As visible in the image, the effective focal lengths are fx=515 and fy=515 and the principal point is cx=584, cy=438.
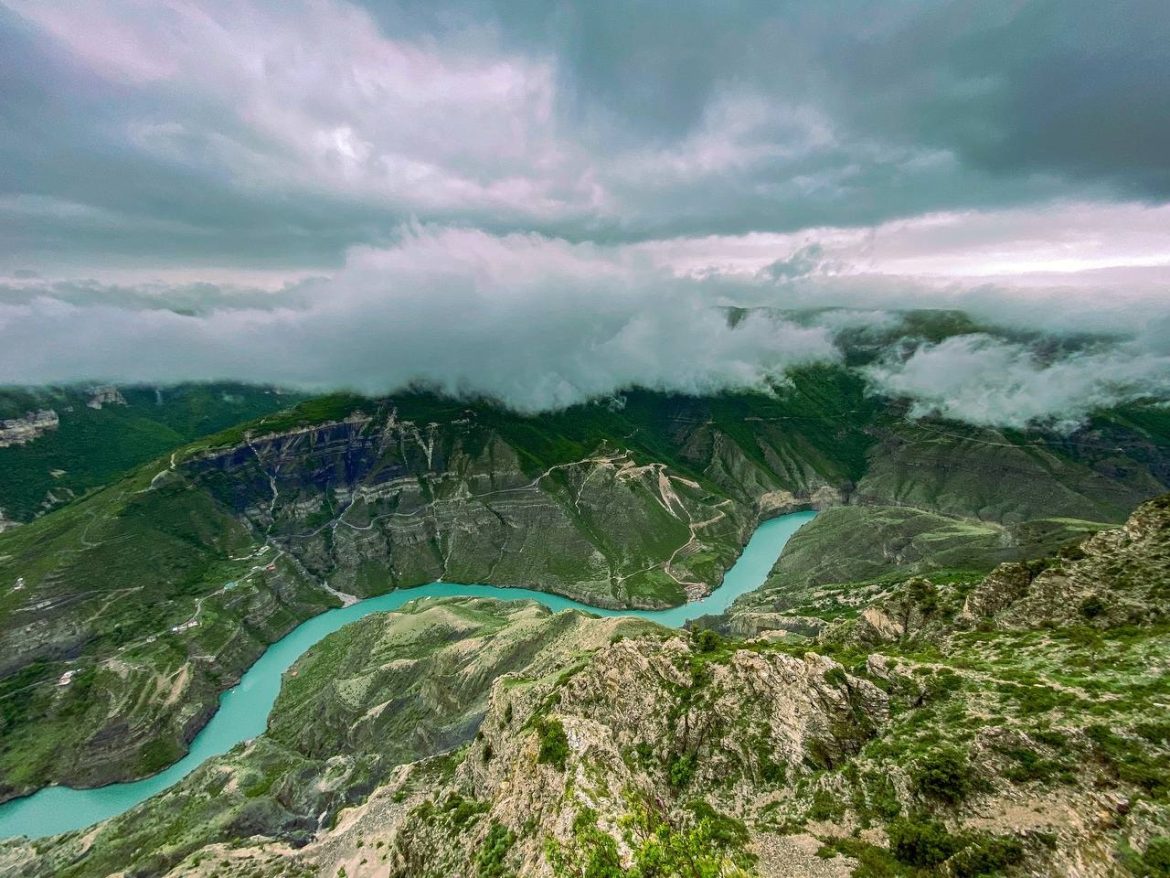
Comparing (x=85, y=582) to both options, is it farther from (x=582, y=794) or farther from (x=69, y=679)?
(x=582, y=794)

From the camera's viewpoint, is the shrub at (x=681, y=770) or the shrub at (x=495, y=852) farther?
the shrub at (x=681, y=770)

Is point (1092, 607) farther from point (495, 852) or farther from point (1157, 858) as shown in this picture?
point (495, 852)

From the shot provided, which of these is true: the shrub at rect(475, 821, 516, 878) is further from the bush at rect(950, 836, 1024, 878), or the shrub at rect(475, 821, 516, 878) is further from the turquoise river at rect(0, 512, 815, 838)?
the turquoise river at rect(0, 512, 815, 838)

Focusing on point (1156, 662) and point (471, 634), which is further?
point (471, 634)

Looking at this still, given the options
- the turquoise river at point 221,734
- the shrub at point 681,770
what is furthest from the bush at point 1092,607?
the turquoise river at point 221,734

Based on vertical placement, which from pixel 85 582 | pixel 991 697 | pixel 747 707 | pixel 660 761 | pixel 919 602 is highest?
pixel 991 697

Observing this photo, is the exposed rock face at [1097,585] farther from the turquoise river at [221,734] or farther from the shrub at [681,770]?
the turquoise river at [221,734]

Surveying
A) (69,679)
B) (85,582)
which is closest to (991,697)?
(69,679)
